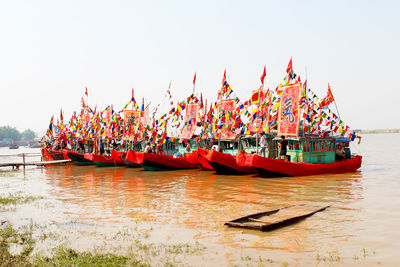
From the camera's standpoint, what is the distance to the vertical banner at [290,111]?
841 inches

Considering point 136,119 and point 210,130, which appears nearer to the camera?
point 210,130

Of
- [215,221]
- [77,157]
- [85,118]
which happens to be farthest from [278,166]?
[85,118]

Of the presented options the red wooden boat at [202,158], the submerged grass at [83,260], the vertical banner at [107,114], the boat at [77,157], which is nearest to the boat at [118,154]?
the boat at [77,157]

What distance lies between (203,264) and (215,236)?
1925 millimetres

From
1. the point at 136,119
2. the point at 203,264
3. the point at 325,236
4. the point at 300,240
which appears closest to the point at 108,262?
the point at 203,264

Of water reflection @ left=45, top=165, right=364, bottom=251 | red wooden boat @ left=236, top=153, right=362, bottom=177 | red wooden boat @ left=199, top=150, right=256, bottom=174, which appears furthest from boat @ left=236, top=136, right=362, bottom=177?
red wooden boat @ left=199, top=150, right=256, bottom=174

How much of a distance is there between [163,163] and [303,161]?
33.7ft

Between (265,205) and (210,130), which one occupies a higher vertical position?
(210,130)

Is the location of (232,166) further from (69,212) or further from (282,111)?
(69,212)

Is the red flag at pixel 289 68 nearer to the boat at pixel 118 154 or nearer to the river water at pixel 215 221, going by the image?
the river water at pixel 215 221

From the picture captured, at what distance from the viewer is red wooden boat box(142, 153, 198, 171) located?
27.2 metres

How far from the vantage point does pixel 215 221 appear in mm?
11070

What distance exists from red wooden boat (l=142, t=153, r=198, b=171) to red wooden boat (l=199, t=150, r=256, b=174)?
4.70 meters

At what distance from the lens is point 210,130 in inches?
1107
